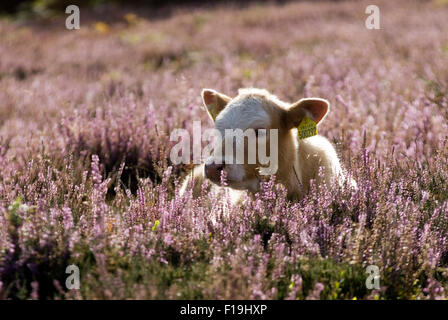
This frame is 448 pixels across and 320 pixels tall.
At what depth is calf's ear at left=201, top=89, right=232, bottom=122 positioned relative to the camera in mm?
4312

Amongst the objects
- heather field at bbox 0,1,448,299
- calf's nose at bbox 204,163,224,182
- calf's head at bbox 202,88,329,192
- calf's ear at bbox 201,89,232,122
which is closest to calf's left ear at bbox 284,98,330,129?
calf's head at bbox 202,88,329,192

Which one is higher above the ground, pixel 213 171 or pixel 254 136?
pixel 254 136

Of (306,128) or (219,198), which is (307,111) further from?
(219,198)

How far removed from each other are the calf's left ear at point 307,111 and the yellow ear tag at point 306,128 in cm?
3

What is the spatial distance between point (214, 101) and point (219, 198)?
1343mm

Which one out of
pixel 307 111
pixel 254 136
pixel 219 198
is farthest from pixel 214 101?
pixel 219 198

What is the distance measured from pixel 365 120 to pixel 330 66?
337cm

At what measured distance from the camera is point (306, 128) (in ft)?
12.5

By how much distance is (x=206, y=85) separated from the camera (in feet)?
Result: 22.3

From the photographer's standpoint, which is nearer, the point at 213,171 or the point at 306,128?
the point at 213,171

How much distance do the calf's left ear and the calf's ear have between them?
0.66m

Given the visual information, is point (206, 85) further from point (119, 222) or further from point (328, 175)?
point (119, 222)
